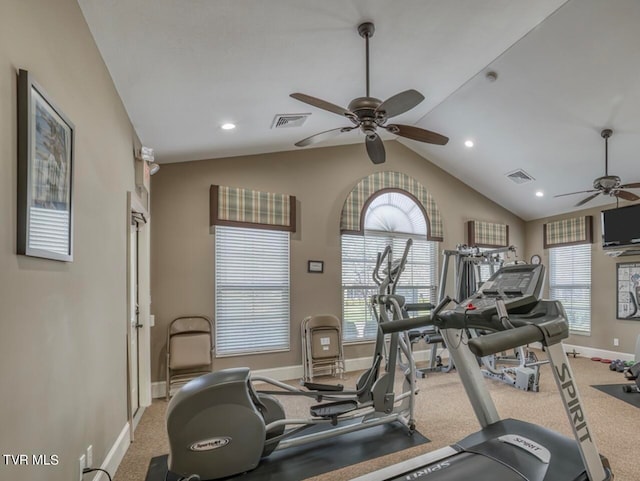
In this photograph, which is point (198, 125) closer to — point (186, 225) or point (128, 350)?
point (186, 225)

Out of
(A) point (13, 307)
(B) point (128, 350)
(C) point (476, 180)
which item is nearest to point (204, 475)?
(B) point (128, 350)

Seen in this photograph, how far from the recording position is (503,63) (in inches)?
151

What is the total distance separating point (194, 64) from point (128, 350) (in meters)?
2.40

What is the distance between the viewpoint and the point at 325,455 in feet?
9.20

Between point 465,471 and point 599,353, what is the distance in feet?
19.6

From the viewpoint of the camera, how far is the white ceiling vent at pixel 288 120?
376 centimetres

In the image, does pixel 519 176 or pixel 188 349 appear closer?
pixel 188 349

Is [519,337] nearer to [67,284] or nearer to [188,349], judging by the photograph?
[67,284]

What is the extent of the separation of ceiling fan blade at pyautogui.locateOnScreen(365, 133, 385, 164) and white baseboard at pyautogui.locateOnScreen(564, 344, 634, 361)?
221 inches

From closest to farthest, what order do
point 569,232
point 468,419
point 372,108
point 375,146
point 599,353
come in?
1. point 372,108
2. point 375,146
3. point 468,419
4. point 599,353
5. point 569,232

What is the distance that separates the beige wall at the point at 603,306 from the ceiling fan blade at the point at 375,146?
5.22m

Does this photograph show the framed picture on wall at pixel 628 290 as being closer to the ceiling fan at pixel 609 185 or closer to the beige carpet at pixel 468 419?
the beige carpet at pixel 468 419

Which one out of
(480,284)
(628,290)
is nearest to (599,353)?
(628,290)

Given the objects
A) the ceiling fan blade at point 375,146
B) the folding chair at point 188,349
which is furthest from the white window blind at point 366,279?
the ceiling fan blade at point 375,146
